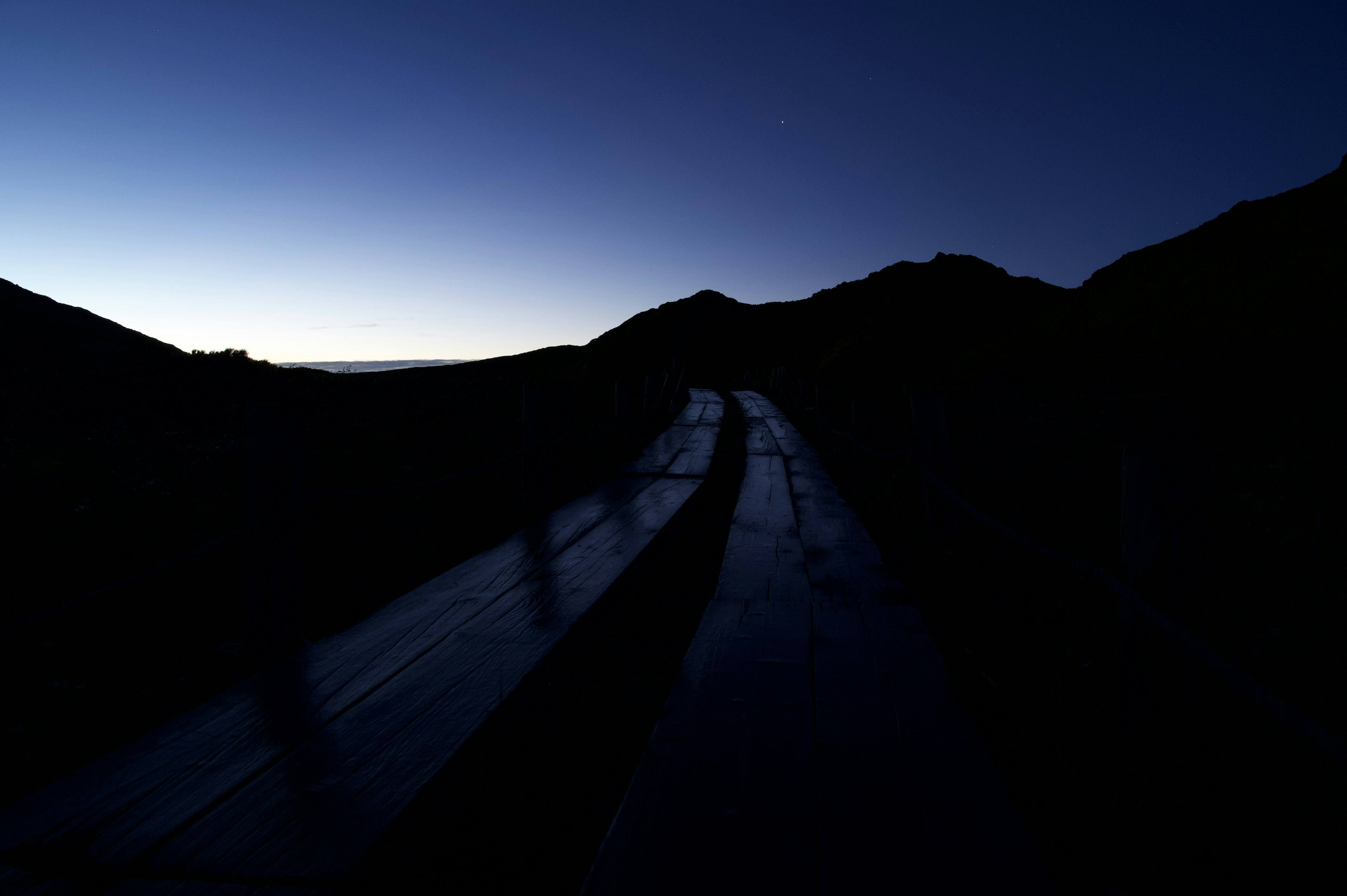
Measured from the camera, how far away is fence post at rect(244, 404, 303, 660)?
2850mm

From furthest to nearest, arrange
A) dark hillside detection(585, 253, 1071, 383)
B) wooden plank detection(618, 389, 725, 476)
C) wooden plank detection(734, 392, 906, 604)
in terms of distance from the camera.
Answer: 1. dark hillside detection(585, 253, 1071, 383)
2. wooden plank detection(618, 389, 725, 476)
3. wooden plank detection(734, 392, 906, 604)

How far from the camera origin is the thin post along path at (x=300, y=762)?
4.69 ft

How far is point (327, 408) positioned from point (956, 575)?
13633 mm

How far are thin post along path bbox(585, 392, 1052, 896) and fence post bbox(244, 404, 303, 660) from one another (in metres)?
1.85

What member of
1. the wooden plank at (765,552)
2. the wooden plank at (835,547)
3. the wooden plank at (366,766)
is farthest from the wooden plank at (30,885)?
the wooden plank at (835,547)

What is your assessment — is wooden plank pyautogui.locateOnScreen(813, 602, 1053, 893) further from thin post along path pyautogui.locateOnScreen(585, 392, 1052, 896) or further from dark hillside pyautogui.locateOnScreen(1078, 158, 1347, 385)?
dark hillside pyautogui.locateOnScreen(1078, 158, 1347, 385)

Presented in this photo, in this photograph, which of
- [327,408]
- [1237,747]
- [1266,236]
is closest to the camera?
[1237,747]

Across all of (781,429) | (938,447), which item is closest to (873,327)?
(781,429)

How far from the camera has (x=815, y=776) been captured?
5.98 feet

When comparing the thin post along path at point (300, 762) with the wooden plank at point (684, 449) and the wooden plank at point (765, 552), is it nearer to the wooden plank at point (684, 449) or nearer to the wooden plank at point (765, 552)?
the wooden plank at point (765, 552)

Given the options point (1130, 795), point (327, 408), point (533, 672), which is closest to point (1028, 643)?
point (1130, 795)

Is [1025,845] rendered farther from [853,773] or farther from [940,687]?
[940,687]

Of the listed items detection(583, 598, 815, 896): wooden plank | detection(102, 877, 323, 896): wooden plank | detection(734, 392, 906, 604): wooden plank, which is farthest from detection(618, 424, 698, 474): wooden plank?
detection(102, 877, 323, 896): wooden plank

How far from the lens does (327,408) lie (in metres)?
14.2
